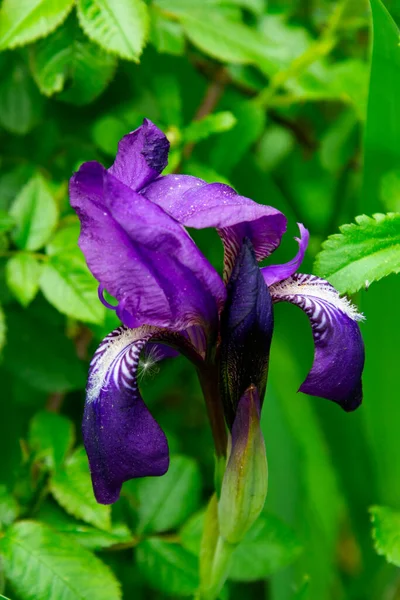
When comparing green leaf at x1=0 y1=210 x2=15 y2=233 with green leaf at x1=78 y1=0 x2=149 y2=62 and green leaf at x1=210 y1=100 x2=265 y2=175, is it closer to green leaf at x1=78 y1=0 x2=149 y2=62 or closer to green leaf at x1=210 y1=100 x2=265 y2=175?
green leaf at x1=78 y1=0 x2=149 y2=62

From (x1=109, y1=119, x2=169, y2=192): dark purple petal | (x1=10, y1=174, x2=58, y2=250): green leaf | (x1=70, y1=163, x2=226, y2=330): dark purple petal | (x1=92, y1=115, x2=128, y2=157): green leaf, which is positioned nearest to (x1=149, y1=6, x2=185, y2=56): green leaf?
(x1=92, y1=115, x2=128, y2=157): green leaf

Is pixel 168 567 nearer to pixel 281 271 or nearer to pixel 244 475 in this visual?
pixel 244 475

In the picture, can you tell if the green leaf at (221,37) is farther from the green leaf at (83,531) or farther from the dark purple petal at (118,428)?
the green leaf at (83,531)

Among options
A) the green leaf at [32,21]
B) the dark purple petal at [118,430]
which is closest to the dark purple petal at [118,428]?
the dark purple petal at [118,430]

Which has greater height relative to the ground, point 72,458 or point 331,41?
point 331,41

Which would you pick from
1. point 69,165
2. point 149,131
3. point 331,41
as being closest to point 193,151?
point 69,165

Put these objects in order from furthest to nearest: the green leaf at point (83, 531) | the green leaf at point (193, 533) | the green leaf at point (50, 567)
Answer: the green leaf at point (193, 533), the green leaf at point (83, 531), the green leaf at point (50, 567)

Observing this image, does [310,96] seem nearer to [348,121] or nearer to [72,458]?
[348,121]
